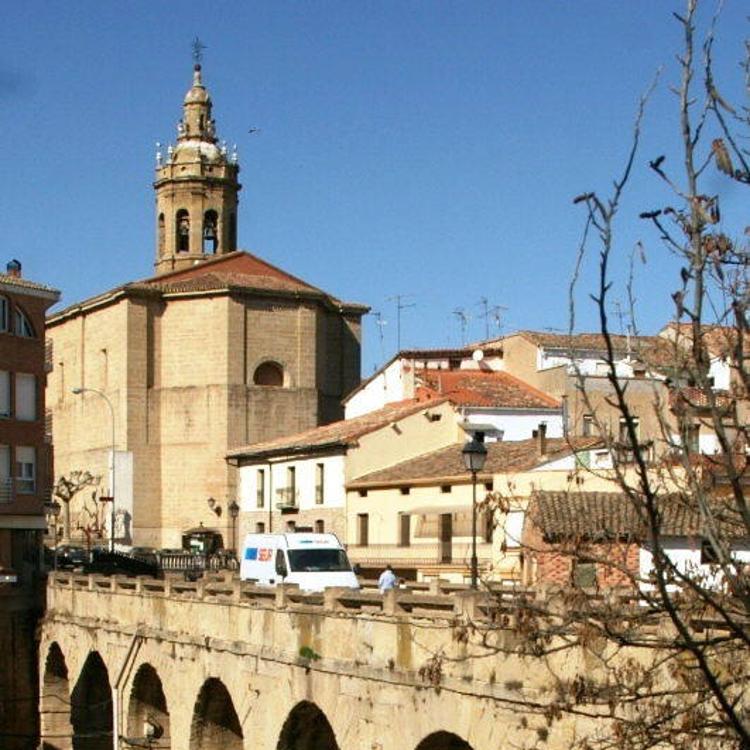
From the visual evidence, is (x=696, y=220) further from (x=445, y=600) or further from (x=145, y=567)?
(x=145, y=567)

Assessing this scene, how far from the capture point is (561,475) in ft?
145

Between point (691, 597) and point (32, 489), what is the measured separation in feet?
131

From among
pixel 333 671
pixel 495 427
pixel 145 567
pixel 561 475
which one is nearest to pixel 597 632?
pixel 333 671

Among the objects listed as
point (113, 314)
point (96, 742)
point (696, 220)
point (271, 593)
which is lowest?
point (96, 742)

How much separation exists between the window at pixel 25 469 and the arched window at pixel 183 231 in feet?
144

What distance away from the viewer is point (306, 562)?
33438 millimetres

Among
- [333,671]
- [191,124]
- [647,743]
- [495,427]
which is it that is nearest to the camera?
[647,743]

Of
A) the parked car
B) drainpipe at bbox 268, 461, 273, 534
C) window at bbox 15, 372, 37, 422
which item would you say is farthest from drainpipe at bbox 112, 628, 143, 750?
drainpipe at bbox 268, 461, 273, 534

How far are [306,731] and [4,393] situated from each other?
81.8ft

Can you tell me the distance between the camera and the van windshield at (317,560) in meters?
33.2

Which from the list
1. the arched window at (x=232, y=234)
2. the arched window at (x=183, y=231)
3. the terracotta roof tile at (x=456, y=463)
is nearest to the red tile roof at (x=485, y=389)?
the terracotta roof tile at (x=456, y=463)

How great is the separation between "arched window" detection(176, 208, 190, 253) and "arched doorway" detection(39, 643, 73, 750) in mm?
52414

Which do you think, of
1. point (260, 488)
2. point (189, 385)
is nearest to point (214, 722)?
point (260, 488)

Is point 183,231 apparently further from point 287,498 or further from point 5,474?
point 5,474
